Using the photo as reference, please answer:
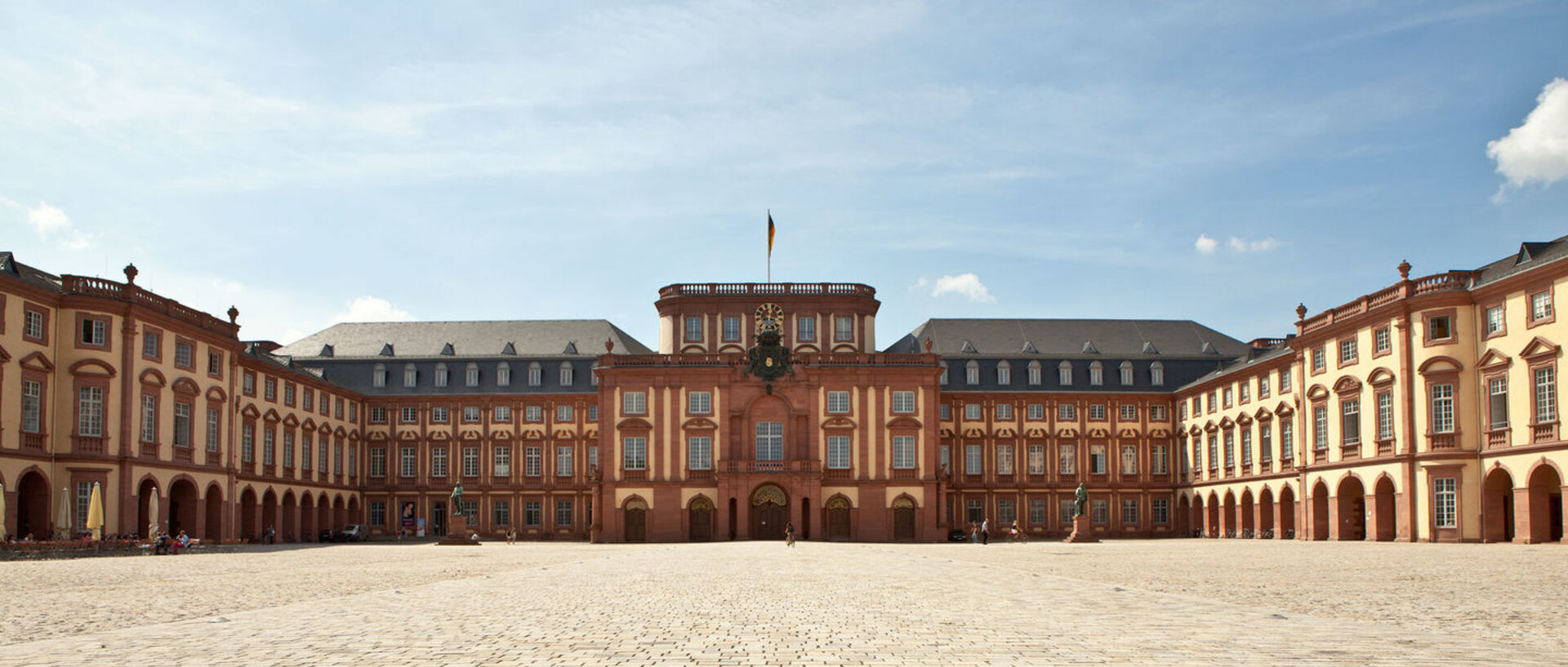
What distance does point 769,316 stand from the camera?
275 feet

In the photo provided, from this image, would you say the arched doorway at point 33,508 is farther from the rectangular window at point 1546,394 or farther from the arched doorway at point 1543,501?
the rectangular window at point 1546,394

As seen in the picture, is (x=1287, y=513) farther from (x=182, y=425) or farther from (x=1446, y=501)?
(x=182, y=425)

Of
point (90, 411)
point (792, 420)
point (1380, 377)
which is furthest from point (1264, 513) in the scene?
point (90, 411)

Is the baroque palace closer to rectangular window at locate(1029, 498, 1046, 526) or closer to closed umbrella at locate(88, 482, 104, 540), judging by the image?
rectangular window at locate(1029, 498, 1046, 526)

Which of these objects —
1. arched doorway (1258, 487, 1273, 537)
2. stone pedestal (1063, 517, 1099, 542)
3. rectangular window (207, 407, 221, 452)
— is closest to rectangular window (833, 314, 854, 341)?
stone pedestal (1063, 517, 1099, 542)

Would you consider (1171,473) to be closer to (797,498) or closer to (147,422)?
(797,498)

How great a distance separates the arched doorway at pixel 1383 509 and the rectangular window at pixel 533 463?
171 feet

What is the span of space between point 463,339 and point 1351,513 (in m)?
58.4

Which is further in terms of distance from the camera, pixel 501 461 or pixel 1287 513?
pixel 501 461

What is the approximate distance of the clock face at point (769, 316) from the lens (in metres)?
83.7

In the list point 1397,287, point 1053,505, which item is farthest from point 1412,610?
point 1053,505

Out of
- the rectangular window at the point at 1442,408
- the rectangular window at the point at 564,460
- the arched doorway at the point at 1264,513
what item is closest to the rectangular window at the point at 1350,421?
the rectangular window at the point at 1442,408

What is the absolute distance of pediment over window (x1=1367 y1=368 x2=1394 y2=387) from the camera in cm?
5684

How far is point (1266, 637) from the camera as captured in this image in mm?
15016
